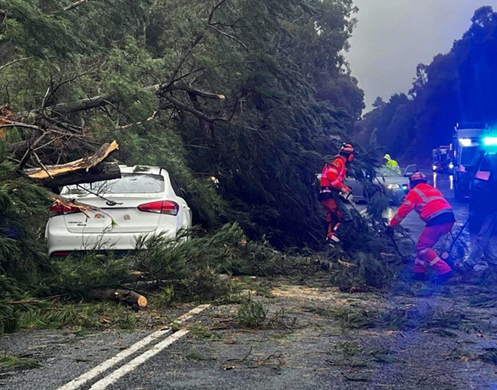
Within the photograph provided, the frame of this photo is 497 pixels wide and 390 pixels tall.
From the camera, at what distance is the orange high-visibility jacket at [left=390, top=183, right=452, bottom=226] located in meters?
10.3

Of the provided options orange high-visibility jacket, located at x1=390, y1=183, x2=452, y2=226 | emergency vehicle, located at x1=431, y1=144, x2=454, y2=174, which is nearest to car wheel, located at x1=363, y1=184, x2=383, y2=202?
orange high-visibility jacket, located at x1=390, y1=183, x2=452, y2=226

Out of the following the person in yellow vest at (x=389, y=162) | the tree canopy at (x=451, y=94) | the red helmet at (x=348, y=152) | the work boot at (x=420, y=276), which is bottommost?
the work boot at (x=420, y=276)

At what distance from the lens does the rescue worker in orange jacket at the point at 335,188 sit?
12961 mm

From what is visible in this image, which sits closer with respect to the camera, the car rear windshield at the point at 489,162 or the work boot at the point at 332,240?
the work boot at the point at 332,240

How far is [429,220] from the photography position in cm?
1030

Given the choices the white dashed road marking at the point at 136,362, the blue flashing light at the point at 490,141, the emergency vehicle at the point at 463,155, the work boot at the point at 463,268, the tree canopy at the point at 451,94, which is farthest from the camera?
the tree canopy at the point at 451,94

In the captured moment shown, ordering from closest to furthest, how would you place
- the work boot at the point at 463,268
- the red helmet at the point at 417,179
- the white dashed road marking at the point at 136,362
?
the white dashed road marking at the point at 136,362 < the work boot at the point at 463,268 < the red helmet at the point at 417,179

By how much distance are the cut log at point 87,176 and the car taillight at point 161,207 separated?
0.80 metres

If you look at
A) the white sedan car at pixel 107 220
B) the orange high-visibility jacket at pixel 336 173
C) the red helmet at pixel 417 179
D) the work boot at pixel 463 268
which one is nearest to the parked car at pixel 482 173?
the orange high-visibility jacket at pixel 336 173

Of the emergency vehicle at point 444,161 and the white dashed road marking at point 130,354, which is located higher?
the emergency vehicle at point 444,161

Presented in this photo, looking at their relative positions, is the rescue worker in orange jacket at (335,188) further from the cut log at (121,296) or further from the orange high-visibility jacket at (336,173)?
the cut log at (121,296)

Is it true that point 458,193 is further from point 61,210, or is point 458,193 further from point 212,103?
point 61,210

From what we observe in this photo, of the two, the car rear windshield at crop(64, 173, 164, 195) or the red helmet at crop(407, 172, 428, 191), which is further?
the red helmet at crop(407, 172, 428, 191)

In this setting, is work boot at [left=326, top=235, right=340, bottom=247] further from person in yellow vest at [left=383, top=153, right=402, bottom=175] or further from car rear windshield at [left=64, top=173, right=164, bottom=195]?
car rear windshield at [left=64, top=173, right=164, bottom=195]
